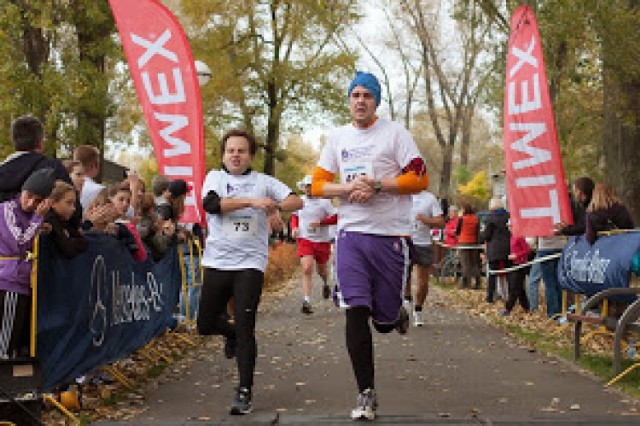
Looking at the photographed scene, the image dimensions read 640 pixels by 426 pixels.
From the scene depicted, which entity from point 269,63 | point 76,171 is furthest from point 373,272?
point 269,63

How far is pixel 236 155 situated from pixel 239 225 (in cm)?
52

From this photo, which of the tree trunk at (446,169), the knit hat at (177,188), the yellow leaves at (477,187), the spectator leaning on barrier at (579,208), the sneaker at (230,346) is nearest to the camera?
the sneaker at (230,346)

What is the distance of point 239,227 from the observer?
280 inches

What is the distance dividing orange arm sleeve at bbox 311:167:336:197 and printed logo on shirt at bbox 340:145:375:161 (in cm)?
18

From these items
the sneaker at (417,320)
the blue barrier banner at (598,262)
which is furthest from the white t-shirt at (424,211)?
the blue barrier banner at (598,262)

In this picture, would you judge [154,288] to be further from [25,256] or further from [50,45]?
[50,45]

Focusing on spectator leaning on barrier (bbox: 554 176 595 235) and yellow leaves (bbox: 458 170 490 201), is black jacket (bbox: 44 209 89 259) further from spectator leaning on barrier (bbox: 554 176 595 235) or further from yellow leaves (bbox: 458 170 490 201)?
yellow leaves (bbox: 458 170 490 201)

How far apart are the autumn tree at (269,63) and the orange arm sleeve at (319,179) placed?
26.6m

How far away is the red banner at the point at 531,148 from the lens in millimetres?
11719

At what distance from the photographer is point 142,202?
32.2ft

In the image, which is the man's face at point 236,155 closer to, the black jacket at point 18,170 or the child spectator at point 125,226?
the black jacket at point 18,170

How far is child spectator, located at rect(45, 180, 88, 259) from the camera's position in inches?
244

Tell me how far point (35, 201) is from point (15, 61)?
57.0 feet

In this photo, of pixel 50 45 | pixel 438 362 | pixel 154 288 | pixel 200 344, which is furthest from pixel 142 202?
pixel 50 45
